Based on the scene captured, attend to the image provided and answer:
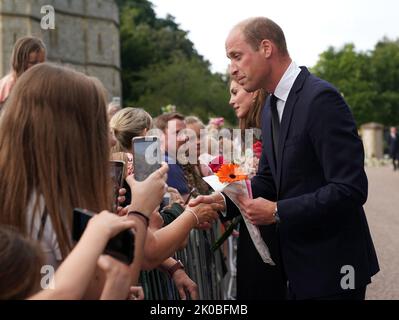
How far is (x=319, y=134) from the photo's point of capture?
287cm

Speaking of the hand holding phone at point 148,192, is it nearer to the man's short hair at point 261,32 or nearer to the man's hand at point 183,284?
the man's short hair at point 261,32

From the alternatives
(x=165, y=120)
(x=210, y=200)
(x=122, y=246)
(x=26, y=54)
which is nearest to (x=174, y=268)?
(x=210, y=200)

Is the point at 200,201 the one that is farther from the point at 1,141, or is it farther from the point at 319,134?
the point at 1,141

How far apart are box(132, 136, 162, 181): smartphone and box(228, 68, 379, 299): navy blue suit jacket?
67 centimetres

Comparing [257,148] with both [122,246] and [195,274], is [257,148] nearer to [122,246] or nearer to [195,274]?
[195,274]

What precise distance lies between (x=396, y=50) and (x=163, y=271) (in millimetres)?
70707

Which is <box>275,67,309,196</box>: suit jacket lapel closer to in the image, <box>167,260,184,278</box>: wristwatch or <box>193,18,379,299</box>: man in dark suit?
<box>193,18,379,299</box>: man in dark suit

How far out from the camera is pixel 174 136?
241 inches

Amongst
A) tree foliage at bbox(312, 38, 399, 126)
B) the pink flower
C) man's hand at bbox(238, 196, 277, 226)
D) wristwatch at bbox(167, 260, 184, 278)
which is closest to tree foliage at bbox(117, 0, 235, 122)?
tree foliage at bbox(312, 38, 399, 126)

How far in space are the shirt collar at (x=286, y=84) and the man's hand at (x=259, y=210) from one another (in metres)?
0.53

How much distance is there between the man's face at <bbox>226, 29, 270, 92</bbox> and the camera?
324 cm

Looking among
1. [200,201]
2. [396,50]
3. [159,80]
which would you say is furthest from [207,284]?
[396,50]

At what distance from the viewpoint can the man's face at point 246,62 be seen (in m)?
3.24

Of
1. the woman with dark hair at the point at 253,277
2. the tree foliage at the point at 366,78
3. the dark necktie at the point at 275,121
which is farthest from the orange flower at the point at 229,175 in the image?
the tree foliage at the point at 366,78
